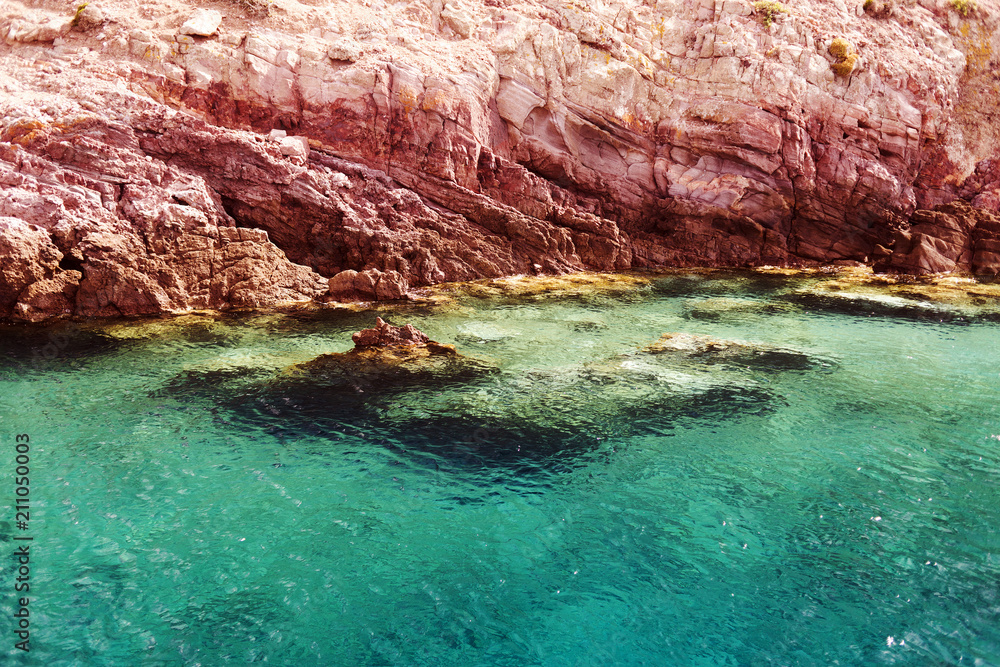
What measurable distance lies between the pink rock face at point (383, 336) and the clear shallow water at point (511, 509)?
5.40ft

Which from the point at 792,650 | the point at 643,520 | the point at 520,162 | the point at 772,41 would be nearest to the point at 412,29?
the point at 520,162

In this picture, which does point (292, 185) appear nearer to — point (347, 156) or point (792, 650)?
point (347, 156)

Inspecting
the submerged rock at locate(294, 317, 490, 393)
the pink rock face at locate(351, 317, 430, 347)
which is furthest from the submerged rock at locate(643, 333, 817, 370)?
the pink rock face at locate(351, 317, 430, 347)

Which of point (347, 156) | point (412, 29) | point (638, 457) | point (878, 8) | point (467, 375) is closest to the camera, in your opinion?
point (638, 457)

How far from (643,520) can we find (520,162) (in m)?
21.8

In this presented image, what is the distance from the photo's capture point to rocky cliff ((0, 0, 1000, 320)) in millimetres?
19906

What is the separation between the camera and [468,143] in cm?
2609

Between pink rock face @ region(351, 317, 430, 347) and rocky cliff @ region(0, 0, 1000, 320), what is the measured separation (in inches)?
240

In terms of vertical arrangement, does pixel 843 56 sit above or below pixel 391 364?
above

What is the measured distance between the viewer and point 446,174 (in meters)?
25.6

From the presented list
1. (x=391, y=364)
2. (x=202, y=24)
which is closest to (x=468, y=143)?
(x=202, y=24)

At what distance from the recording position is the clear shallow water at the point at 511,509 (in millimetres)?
6805

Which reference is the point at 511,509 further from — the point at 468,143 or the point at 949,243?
the point at 949,243

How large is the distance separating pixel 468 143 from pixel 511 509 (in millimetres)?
19712
